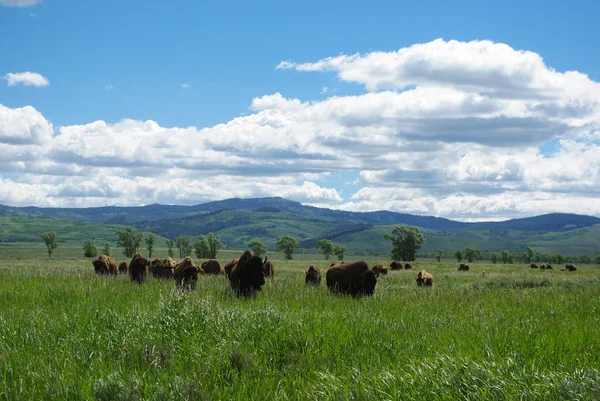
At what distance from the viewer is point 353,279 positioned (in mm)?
18000

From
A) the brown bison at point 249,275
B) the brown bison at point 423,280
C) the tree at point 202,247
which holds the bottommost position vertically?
the tree at point 202,247

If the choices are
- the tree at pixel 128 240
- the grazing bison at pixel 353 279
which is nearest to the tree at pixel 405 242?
the tree at pixel 128 240

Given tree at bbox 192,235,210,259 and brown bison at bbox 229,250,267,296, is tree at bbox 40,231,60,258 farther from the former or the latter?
brown bison at bbox 229,250,267,296

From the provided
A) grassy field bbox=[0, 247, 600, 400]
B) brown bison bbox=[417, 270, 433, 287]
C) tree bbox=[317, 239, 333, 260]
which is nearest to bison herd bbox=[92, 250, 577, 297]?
grassy field bbox=[0, 247, 600, 400]

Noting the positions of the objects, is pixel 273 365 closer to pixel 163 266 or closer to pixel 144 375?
pixel 144 375

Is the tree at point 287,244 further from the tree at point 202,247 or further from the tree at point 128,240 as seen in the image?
the tree at point 128,240

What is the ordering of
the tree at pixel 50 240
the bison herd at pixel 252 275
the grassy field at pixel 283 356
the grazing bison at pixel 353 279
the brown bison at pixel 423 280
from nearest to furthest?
1. the grassy field at pixel 283 356
2. the bison herd at pixel 252 275
3. the grazing bison at pixel 353 279
4. the brown bison at pixel 423 280
5. the tree at pixel 50 240

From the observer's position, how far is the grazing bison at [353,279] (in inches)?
698

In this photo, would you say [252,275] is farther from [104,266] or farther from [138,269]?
[104,266]

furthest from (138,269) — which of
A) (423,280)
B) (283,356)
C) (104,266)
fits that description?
(283,356)

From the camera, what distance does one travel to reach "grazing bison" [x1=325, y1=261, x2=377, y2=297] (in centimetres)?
1772

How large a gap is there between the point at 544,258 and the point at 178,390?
20818 cm

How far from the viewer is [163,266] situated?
25.8 metres

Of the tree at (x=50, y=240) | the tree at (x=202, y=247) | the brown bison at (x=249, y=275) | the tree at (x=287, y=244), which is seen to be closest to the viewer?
the brown bison at (x=249, y=275)
